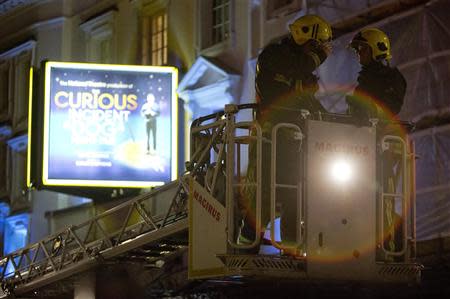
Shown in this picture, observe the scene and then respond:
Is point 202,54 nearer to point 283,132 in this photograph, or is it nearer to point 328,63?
point 328,63

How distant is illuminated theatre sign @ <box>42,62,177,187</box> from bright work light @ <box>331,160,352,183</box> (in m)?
13.4

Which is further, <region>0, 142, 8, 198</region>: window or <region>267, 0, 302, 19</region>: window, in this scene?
<region>0, 142, 8, 198</region>: window

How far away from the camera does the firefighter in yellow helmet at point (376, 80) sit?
11.1m

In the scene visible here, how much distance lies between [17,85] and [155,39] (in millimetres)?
5615

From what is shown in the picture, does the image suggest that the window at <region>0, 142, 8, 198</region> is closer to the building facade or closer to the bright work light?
the building facade

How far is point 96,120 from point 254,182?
14.2 m

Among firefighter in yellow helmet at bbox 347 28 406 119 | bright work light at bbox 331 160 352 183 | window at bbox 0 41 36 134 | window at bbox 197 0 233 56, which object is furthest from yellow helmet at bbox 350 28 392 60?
window at bbox 0 41 36 134

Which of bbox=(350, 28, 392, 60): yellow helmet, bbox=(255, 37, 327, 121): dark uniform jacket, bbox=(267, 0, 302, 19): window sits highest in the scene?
bbox=(267, 0, 302, 19): window

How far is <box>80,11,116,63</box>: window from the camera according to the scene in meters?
24.9

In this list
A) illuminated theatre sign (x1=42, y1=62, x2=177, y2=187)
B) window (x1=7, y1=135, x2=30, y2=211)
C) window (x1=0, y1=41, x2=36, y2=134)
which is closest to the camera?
illuminated theatre sign (x1=42, y1=62, x2=177, y2=187)

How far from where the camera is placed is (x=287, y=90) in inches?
404

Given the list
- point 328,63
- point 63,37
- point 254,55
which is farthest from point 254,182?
point 63,37

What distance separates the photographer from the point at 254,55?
19109mm

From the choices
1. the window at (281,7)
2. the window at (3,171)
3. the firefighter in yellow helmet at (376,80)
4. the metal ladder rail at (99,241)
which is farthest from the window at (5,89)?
the firefighter in yellow helmet at (376,80)
